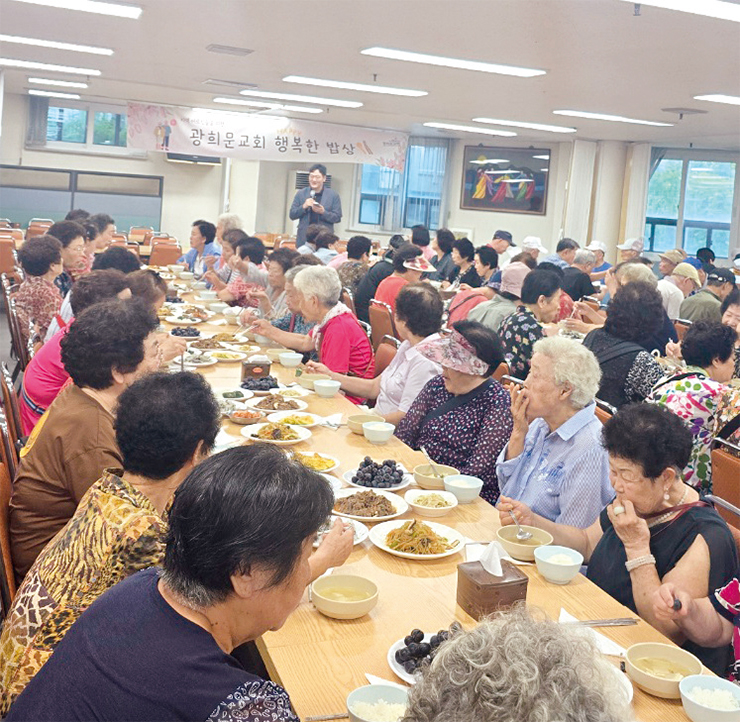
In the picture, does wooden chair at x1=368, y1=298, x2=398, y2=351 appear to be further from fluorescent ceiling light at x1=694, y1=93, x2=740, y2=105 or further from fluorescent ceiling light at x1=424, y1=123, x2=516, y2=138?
fluorescent ceiling light at x1=424, y1=123, x2=516, y2=138

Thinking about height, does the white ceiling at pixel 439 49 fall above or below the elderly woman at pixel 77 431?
above

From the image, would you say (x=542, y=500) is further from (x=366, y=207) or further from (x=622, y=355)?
(x=366, y=207)

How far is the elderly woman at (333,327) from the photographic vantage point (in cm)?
488

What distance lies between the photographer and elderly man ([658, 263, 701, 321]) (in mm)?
7863

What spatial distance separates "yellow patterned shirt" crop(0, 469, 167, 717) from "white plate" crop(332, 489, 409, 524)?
2.69 ft

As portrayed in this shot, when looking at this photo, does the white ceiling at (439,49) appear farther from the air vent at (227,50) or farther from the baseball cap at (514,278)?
the baseball cap at (514,278)

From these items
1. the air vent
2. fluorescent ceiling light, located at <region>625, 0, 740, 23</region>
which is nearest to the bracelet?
fluorescent ceiling light, located at <region>625, 0, 740, 23</region>

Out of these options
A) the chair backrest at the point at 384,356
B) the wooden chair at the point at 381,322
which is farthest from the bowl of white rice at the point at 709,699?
the wooden chair at the point at 381,322

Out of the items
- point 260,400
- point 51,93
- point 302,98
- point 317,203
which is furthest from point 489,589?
point 51,93

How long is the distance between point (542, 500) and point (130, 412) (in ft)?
4.89

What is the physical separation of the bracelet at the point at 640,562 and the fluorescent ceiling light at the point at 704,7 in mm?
3459

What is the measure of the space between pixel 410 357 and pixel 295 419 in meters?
0.82

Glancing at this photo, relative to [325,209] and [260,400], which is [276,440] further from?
[325,209]

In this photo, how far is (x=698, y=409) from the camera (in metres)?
3.65
